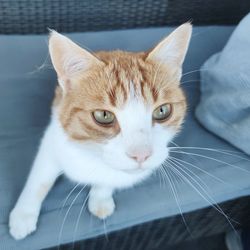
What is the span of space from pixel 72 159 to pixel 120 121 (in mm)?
189

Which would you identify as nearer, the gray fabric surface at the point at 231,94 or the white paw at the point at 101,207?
the white paw at the point at 101,207

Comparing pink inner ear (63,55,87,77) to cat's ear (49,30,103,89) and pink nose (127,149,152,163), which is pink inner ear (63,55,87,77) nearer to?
cat's ear (49,30,103,89)

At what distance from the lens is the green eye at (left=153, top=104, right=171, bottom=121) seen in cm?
94

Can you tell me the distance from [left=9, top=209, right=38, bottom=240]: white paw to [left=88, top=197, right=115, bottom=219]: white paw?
0.13 meters

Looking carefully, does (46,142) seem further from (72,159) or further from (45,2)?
(45,2)

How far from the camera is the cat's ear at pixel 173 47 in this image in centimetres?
94

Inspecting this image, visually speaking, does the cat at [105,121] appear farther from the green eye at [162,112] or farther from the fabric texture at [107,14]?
the fabric texture at [107,14]

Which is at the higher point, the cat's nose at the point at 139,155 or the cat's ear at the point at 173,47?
the cat's ear at the point at 173,47

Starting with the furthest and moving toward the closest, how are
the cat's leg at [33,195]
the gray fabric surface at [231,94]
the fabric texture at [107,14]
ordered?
the fabric texture at [107,14]
the gray fabric surface at [231,94]
the cat's leg at [33,195]

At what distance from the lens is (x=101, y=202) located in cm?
102

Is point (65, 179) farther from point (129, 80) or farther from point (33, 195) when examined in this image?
point (129, 80)

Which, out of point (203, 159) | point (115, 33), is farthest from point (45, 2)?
point (203, 159)

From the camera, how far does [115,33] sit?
1472 mm

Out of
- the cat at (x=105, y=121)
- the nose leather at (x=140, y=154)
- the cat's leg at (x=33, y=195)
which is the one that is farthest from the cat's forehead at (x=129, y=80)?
the cat's leg at (x=33, y=195)
